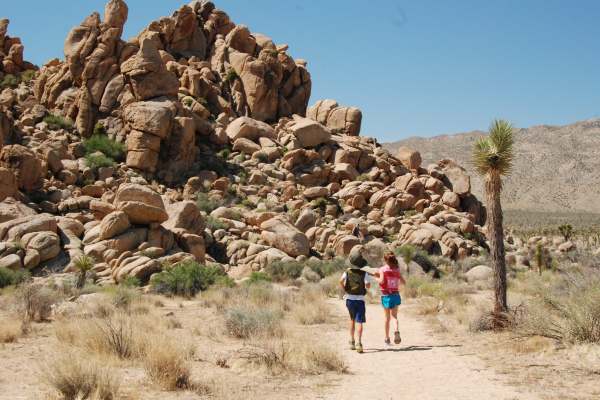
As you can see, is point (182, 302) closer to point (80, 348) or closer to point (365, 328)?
point (365, 328)

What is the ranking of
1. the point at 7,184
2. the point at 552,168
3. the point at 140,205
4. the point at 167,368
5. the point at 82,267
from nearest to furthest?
the point at 167,368 → the point at 82,267 → the point at 140,205 → the point at 7,184 → the point at 552,168

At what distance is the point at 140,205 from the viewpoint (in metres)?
23.6

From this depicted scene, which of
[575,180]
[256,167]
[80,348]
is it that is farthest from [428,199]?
[575,180]

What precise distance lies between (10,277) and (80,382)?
14948 millimetres

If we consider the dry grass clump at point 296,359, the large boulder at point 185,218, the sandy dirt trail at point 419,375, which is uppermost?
the large boulder at point 185,218

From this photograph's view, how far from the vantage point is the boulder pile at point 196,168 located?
23984 mm

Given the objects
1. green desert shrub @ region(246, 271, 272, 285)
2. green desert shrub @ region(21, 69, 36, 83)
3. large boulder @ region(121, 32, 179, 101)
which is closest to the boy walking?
green desert shrub @ region(246, 271, 272, 285)

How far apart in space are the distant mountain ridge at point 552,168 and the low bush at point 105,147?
247 ft

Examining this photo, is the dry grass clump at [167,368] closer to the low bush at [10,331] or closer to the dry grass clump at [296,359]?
the dry grass clump at [296,359]

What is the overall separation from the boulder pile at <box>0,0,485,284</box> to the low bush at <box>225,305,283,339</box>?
390 inches

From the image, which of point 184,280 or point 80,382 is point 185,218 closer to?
point 184,280

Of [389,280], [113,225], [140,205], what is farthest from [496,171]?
[113,225]

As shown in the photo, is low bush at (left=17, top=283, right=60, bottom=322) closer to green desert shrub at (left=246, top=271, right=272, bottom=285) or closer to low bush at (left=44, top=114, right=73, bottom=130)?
green desert shrub at (left=246, top=271, right=272, bottom=285)

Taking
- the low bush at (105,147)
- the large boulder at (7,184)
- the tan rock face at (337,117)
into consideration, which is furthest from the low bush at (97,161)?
the tan rock face at (337,117)
